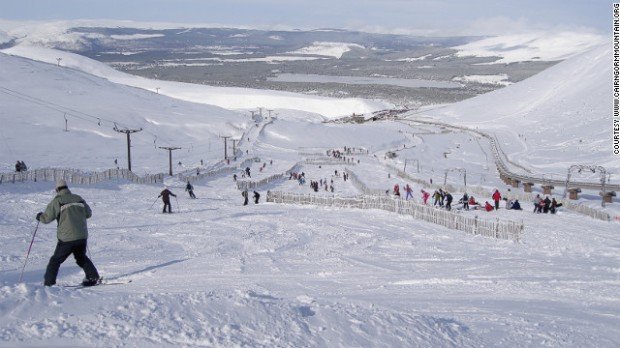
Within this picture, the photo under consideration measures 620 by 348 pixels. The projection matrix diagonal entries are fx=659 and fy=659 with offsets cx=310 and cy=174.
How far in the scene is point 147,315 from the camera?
538cm

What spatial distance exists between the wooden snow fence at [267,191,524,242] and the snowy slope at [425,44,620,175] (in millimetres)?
28051

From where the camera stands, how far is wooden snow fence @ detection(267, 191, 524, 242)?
44.6 ft

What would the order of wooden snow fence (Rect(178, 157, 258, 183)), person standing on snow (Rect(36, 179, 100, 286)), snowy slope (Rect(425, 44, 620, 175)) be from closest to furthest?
person standing on snow (Rect(36, 179, 100, 286)) < wooden snow fence (Rect(178, 157, 258, 183)) < snowy slope (Rect(425, 44, 620, 175))

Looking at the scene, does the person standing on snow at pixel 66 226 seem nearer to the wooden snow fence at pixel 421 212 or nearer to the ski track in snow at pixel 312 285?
the ski track in snow at pixel 312 285

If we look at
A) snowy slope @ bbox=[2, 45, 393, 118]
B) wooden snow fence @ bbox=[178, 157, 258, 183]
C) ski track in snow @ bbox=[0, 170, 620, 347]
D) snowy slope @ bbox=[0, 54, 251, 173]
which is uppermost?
snowy slope @ bbox=[2, 45, 393, 118]

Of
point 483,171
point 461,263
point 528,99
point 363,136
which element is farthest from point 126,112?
point 461,263

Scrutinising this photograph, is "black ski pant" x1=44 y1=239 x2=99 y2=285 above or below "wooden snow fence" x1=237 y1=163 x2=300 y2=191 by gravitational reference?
above

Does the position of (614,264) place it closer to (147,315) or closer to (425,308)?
(425,308)

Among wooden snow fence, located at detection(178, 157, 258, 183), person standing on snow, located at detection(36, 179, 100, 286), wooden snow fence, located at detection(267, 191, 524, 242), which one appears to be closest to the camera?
person standing on snow, located at detection(36, 179, 100, 286)

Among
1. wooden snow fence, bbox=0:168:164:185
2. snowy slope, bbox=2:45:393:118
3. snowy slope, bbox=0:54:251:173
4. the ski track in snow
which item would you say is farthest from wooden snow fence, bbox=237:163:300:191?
snowy slope, bbox=2:45:393:118

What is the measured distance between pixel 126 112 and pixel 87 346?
72.2 meters

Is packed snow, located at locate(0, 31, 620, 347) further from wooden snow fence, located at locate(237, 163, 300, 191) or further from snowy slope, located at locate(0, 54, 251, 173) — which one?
snowy slope, located at locate(0, 54, 251, 173)

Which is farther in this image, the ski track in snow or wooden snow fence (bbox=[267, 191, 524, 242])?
wooden snow fence (bbox=[267, 191, 524, 242])

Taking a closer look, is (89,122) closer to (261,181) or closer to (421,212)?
(261,181)
